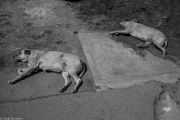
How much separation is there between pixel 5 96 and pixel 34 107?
0.84 metres

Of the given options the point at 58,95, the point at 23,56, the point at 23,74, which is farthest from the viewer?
the point at 23,56

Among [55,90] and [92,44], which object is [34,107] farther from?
[92,44]

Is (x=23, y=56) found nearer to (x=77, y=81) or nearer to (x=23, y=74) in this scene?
(x=23, y=74)

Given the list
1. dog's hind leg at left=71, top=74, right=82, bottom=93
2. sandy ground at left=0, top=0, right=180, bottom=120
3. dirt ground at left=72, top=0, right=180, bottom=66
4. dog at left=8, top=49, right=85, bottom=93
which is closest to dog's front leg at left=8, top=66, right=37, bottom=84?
dog at left=8, top=49, right=85, bottom=93

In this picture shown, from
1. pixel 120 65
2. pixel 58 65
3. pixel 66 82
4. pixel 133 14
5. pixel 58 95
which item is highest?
pixel 133 14

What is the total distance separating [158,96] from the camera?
475 cm

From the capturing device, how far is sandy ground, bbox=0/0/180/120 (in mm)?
4000

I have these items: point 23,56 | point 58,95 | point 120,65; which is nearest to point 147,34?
point 120,65

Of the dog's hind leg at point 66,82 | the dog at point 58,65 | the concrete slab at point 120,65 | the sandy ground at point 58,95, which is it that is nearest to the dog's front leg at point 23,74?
the dog at point 58,65

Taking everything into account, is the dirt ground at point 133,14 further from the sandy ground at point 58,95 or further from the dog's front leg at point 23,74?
the dog's front leg at point 23,74

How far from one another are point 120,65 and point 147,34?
208 cm

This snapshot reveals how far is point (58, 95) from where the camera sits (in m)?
4.40

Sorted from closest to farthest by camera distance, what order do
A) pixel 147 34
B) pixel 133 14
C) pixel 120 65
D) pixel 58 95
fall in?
pixel 58 95
pixel 120 65
pixel 147 34
pixel 133 14

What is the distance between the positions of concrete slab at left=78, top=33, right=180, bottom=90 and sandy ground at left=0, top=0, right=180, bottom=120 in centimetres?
23
